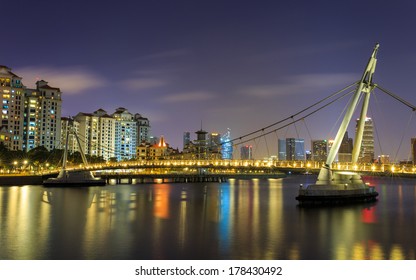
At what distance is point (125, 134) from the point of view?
166500mm

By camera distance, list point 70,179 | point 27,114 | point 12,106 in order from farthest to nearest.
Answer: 1. point 27,114
2. point 12,106
3. point 70,179

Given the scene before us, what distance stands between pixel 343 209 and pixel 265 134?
20.3 m

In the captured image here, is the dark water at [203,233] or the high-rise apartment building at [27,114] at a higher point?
the high-rise apartment building at [27,114]

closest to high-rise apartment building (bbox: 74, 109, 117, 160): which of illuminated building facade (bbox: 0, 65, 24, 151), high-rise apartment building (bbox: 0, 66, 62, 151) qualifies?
high-rise apartment building (bbox: 0, 66, 62, 151)

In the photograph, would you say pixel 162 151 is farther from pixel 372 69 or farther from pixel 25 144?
pixel 372 69

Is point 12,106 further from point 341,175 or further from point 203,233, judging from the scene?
point 203,233

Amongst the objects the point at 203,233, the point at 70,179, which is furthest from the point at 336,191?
the point at 70,179

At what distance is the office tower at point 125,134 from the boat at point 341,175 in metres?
133

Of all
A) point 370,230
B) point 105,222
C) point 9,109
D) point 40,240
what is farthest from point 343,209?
point 9,109

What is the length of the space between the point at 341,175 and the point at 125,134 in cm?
13736

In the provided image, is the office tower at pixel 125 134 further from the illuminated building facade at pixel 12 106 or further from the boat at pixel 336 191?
the boat at pixel 336 191

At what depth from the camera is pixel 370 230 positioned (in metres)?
24.5

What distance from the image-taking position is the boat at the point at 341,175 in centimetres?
3434

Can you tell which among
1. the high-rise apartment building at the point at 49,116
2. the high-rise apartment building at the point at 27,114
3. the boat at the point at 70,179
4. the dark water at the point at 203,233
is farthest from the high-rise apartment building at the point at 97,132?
the dark water at the point at 203,233
